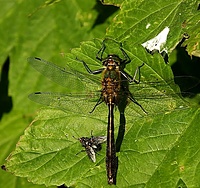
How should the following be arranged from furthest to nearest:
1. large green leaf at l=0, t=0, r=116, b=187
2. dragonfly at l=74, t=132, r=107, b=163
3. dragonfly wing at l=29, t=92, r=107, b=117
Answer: large green leaf at l=0, t=0, r=116, b=187
dragonfly wing at l=29, t=92, r=107, b=117
dragonfly at l=74, t=132, r=107, b=163

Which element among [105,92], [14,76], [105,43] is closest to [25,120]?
[14,76]

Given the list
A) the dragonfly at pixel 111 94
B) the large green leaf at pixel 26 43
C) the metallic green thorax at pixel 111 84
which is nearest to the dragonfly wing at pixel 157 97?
the dragonfly at pixel 111 94

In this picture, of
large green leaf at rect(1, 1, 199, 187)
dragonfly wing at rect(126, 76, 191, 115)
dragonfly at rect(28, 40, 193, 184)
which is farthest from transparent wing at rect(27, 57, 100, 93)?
dragonfly wing at rect(126, 76, 191, 115)

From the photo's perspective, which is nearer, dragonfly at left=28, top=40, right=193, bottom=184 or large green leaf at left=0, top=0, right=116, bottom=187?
dragonfly at left=28, top=40, right=193, bottom=184

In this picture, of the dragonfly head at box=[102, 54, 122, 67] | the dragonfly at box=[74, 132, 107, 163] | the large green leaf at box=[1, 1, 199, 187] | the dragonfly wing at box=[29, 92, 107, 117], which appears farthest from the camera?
the dragonfly wing at box=[29, 92, 107, 117]

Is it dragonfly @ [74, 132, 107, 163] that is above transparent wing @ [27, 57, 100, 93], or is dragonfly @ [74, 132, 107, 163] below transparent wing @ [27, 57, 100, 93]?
below

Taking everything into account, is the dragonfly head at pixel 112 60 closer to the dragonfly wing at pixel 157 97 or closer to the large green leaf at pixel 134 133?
the large green leaf at pixel 134 133

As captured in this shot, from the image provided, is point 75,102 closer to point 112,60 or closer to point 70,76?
point 70,76

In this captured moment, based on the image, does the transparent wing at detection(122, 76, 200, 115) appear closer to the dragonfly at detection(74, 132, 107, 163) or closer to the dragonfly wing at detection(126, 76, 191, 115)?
the dragonfly wing at detection(126, 76, 191, 115)
